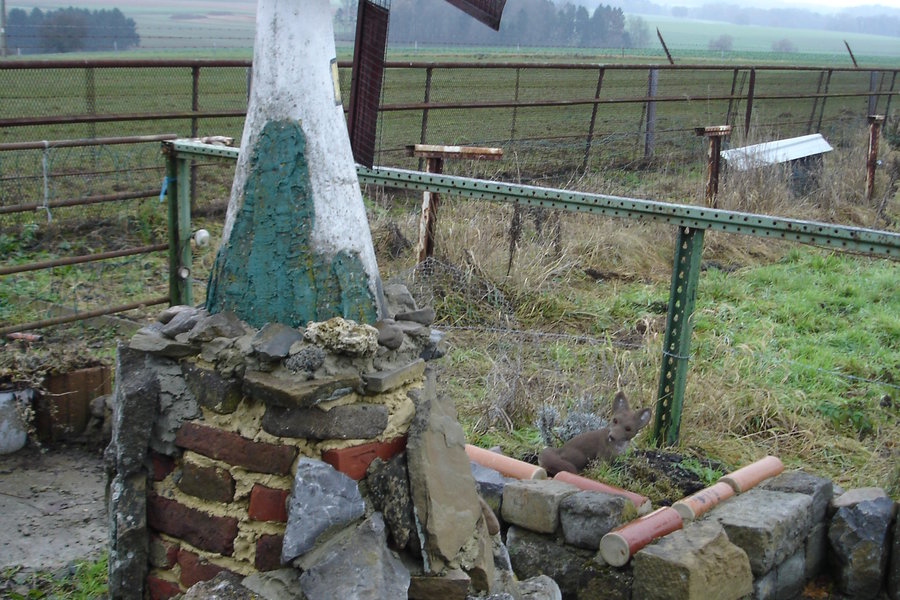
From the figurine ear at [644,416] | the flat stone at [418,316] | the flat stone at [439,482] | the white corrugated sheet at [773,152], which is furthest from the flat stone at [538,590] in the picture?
the white corrugated sheet at [773,152]

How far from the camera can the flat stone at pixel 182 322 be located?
2582mm

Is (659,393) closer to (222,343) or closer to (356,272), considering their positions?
(356,272)

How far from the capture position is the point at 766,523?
333 centimetres

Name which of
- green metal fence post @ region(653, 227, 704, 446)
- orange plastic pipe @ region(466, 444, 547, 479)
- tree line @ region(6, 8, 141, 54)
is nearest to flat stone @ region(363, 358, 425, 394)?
orange plastic pipe @ region(466, 444, 547, 479)

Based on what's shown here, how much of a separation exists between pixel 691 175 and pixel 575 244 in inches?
218

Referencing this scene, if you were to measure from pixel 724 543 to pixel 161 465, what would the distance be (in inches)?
74.8

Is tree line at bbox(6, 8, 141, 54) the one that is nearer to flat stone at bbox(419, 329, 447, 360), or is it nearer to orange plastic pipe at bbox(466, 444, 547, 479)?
orange plastic pipe at bbox(466, 444, 547, 479)

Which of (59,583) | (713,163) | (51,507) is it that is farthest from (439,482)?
(713,163)

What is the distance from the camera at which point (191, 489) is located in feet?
8.21

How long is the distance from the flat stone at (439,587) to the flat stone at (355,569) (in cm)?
8

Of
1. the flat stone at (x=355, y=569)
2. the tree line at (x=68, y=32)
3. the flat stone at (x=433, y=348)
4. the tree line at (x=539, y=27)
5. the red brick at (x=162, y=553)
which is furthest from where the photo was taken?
the tree line at (x=68, y=32)

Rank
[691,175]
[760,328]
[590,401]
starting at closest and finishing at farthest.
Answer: [590,401] → [760,328] → [691,175]

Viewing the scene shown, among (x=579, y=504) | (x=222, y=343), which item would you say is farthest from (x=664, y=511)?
(x=222, y=343)

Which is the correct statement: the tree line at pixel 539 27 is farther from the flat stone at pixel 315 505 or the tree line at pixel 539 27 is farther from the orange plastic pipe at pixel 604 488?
the flat stone at pixel 315 505
